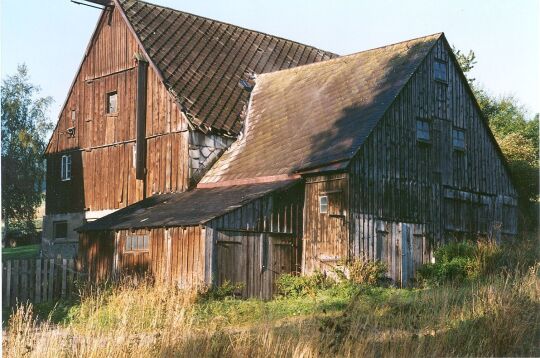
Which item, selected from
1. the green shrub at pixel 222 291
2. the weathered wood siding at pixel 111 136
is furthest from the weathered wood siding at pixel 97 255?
the green shrub at pixel 222 291

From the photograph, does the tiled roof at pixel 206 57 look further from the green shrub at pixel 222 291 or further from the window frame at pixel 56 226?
the window frame at pixel 56 226

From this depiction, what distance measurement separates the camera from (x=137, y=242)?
2136 cm

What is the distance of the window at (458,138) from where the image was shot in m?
25.5

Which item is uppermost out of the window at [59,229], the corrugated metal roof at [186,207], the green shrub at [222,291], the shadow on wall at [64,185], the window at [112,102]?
the window at [112,102]

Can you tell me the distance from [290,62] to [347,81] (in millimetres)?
7551

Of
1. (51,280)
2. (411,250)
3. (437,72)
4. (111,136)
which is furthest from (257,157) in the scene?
(51,280)

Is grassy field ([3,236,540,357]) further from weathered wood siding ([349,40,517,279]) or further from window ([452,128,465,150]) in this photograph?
window ([452,128,465,150])

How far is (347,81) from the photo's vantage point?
25062 millimetres

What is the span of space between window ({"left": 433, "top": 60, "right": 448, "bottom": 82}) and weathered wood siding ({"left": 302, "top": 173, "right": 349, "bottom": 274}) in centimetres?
634

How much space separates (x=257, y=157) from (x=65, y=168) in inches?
437

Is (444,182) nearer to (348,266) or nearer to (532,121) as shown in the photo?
(348,266)

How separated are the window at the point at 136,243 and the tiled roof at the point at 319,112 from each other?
154 inches

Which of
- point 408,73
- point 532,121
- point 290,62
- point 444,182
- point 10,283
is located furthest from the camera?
point 532,121

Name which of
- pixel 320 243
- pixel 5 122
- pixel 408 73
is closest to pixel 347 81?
pixel 408 73
